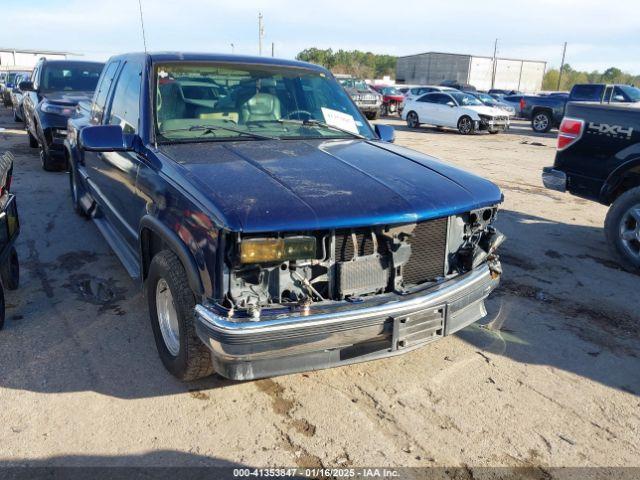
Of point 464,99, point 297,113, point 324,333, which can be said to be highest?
point 297,113

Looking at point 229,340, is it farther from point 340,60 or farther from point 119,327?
point 340,60

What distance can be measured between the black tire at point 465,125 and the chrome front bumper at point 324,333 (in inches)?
682

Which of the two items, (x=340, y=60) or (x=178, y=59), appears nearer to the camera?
(x=178, y=59)

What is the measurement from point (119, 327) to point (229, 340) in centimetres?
178

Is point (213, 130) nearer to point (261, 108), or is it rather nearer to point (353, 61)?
point (261, 108)

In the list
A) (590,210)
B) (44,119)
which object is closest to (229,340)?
(590,210)

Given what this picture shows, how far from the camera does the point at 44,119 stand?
8992mm

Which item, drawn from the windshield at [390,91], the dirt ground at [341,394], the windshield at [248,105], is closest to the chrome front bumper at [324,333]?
the dirt ground at [341,394]

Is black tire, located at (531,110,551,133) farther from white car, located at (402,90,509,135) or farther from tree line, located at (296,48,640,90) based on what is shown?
tree line, located at (296,48,640,90)

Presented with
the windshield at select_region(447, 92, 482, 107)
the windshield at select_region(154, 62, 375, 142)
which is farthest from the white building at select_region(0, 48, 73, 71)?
the windshield at select_region(154, 62, 375, 142)

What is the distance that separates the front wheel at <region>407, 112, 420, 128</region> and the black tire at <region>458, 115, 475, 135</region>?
6.74ft

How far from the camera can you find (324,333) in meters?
2.68

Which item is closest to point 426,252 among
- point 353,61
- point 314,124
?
point 314,124

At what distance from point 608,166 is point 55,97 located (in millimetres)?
8909
